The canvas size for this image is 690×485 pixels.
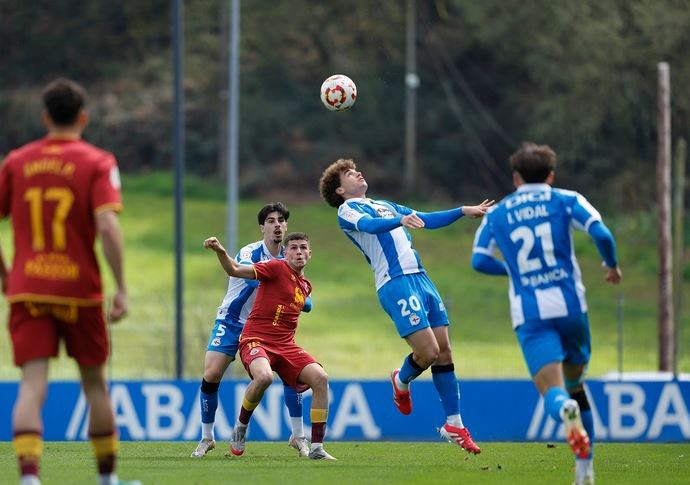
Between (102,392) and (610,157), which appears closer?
(102,392)

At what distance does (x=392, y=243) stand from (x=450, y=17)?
4023cm

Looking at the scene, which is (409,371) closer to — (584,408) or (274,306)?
(274,306)

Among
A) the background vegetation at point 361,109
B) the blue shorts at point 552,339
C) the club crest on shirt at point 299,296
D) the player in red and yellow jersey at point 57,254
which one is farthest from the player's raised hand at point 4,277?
the background vegetation at point 361,109

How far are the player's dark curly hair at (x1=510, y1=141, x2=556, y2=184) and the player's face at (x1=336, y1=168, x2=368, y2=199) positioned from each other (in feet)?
9.85

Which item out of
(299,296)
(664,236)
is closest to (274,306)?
(299,296)

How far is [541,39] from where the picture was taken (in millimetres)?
44469

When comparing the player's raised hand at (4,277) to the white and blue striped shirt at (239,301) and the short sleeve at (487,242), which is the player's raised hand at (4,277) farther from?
the white and blue striped shirt at (239,301)

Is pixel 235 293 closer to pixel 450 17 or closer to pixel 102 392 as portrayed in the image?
pixel 102 392

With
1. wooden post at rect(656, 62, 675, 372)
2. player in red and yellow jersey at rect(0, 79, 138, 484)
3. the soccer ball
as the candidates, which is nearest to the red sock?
player in red and yellow jersey at rect(0, 79, 138, 484)

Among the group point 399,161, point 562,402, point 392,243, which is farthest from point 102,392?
point 399,161

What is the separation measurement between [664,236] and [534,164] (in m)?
15.3

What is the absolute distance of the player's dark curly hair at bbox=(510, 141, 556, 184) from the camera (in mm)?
8419

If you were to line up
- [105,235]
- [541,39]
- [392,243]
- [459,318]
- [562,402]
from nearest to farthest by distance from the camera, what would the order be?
[105,235] → [562,402] → [392,243] → [459,318] → [541,39]

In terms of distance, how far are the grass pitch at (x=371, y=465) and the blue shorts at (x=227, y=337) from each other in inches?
36.5
